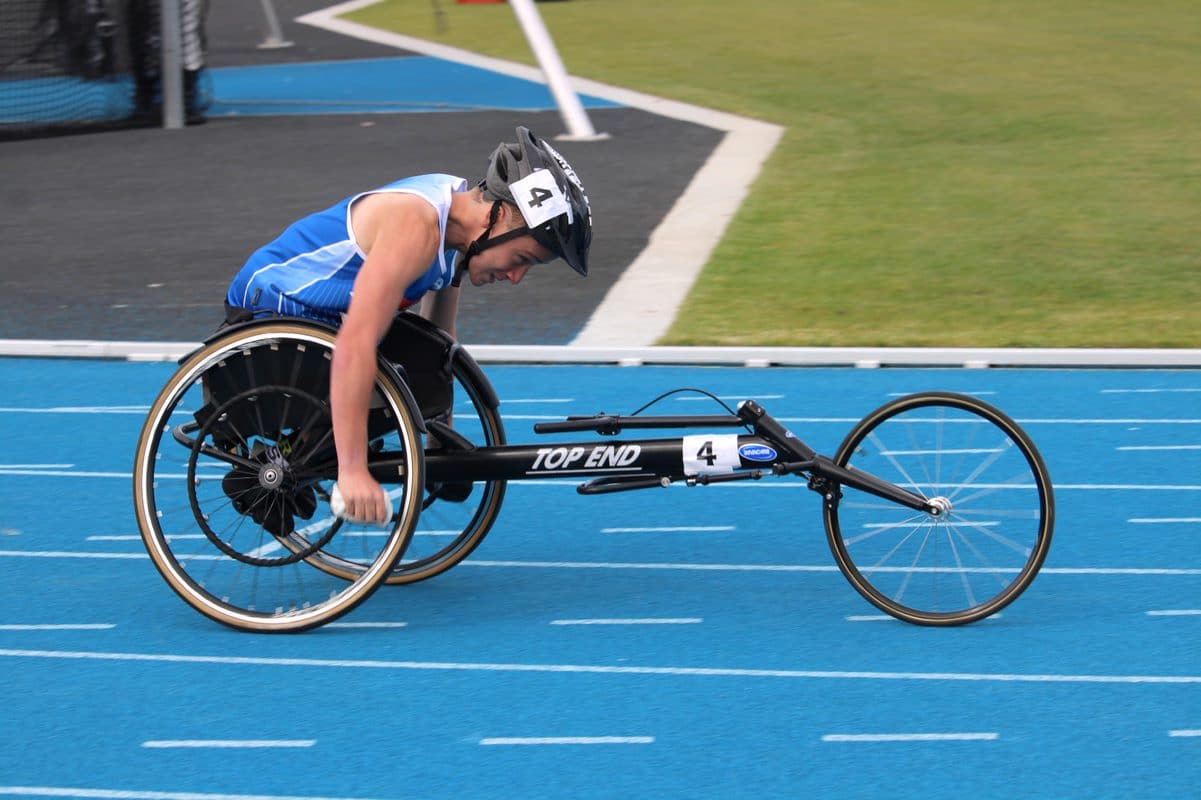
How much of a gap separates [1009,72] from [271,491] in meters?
A: 14.2

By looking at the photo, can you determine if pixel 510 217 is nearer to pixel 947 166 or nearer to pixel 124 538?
pixel 124 538

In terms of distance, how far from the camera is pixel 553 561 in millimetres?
5309

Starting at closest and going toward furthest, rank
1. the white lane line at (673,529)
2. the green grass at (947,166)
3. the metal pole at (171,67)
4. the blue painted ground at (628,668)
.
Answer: the blue painted ground at (628,668), the white lane line at (673,529), the green grass at (947,166), the metal pole at (171,67)

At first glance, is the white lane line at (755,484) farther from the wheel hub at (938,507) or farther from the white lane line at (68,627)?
the wheel hub at (938,507)

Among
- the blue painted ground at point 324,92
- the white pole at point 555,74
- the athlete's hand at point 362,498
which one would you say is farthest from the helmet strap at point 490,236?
the blue painted ground at point 324,92

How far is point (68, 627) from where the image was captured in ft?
15.6

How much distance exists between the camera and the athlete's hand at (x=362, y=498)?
4348 mm

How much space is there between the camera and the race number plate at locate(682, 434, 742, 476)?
4.59 m

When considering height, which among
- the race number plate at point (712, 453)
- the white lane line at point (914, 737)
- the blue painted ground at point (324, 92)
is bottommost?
the blue painted ground at point (324, 92)

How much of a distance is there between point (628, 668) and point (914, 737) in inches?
31.2

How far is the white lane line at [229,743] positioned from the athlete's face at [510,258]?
1.31 metres

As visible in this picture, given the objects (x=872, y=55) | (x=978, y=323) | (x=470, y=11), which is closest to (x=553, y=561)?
(x=978, y=323)

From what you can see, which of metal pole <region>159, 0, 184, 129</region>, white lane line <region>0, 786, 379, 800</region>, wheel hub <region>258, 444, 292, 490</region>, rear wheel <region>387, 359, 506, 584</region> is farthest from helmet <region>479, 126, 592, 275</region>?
metal pole <region>159, 0, 184, 129</region>

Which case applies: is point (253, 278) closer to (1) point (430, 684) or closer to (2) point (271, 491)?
(2) point (271, 491)
